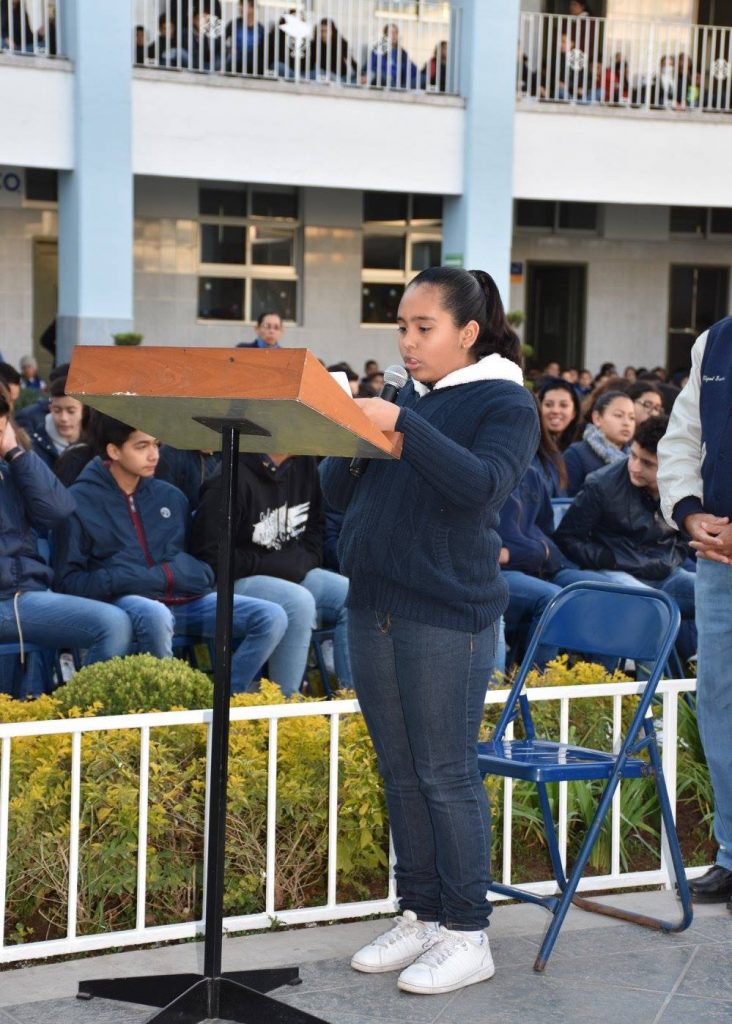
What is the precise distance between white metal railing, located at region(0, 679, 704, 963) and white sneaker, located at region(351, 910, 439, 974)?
1.45 feet

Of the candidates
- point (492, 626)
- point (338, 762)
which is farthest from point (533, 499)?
point (492, 626)

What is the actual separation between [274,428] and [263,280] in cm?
1819

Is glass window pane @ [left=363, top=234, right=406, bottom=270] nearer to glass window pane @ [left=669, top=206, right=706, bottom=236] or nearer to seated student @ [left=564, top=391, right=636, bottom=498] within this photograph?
glass window pane @ [left=669, top=206, right=706, bottom=236]

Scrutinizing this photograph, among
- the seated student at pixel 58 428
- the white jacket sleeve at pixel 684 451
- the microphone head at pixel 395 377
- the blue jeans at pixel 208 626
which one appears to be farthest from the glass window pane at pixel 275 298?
the microphone head at pixel 395 377

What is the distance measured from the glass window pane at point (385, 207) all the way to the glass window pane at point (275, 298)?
154 centimetres

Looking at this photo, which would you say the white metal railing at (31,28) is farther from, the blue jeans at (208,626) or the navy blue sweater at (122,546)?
the blue jeans at (208,626)

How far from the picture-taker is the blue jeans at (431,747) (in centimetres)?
365

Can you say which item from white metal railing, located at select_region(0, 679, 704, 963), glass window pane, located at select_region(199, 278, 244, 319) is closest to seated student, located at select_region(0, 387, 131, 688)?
white metal railing, located at select_region(0, 679, 704, 963)

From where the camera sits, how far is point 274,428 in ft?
10.8

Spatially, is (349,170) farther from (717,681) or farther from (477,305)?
(477,305)

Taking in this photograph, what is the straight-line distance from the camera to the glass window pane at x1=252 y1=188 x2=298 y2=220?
2100cm

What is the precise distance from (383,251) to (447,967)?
18.8 metres

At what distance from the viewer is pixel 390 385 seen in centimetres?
355

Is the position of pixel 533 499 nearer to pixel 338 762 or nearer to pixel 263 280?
pixel 338 762
